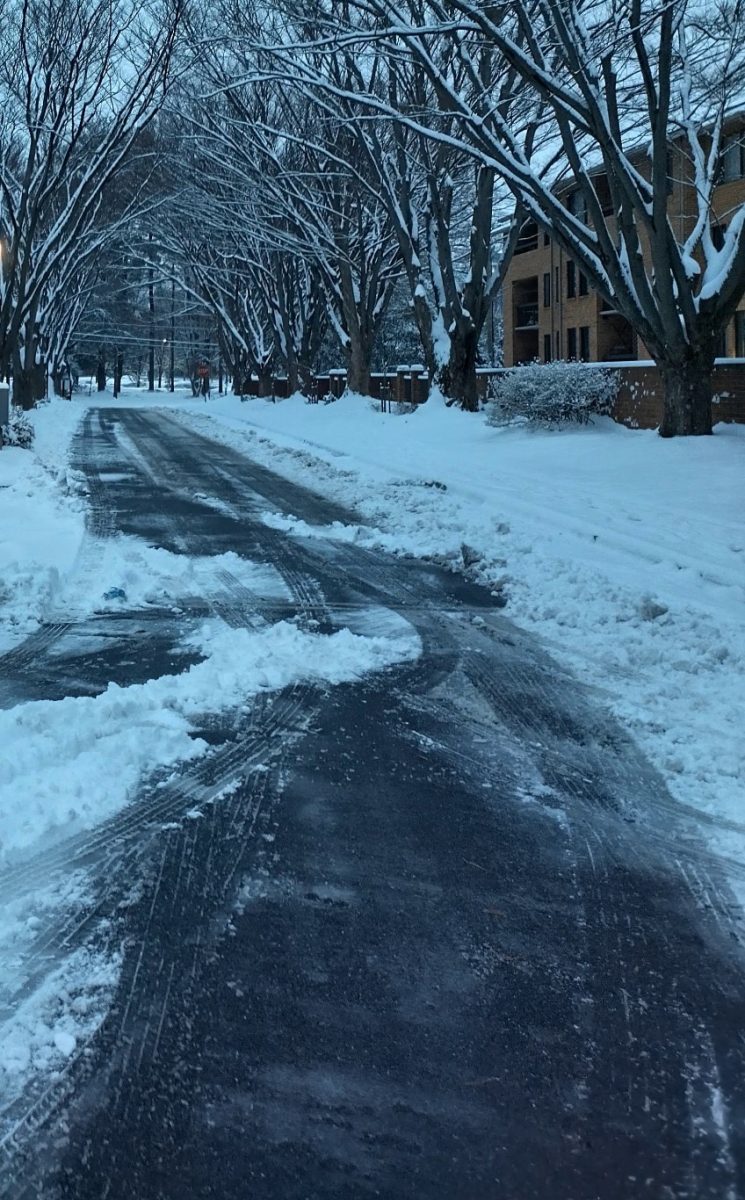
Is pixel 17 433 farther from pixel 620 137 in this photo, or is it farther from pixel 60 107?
pixel 620 137

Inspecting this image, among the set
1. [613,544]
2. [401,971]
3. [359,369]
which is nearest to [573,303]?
[359,369]

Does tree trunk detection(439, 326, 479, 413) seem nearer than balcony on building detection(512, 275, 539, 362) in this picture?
Yes

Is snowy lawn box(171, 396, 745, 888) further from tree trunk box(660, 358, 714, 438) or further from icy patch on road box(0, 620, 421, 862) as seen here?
icy patch on road box(0, 620, 421, 862)

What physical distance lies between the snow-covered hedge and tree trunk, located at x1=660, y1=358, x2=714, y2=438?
4.09 m

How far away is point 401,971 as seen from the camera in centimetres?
349

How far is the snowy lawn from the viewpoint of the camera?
569 cm

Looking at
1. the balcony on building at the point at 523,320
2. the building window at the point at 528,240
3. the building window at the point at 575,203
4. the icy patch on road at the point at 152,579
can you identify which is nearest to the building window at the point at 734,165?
the building window at the point at 575,203

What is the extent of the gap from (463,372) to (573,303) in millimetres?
18706

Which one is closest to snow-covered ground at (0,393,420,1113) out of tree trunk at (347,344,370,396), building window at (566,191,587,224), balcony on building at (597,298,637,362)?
tree trunk at (347,344,370,396)

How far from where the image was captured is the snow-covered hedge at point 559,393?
2145 cm

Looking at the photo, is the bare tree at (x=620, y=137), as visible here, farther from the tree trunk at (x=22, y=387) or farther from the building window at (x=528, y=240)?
the building window at (x=528, y=240)

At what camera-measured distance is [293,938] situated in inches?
145

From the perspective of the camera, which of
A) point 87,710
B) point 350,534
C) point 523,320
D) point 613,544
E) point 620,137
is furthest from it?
point 523,320

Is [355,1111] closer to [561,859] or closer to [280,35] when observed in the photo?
[561,859]
